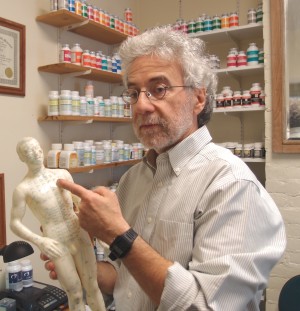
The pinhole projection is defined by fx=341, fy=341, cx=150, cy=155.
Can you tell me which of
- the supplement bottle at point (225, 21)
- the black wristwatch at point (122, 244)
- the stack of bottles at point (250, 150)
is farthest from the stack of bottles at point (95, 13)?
the black wristwatch at point (122, 244)

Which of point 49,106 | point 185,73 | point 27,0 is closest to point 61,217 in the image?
point 185,73

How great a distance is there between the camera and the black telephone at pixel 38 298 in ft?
5.71

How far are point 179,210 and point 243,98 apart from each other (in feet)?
6.50

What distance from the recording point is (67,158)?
2.19m

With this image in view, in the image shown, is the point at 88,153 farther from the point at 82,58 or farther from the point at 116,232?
the point at 116,232

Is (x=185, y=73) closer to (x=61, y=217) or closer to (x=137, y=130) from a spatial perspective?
(x=137, y=130)

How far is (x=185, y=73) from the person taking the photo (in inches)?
44.5

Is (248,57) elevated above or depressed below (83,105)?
above

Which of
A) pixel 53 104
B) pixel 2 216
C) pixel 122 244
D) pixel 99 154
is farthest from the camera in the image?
pixel 99 154

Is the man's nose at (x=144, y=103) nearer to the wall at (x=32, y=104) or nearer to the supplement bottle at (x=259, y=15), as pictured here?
the wall at (x=32, y=104)

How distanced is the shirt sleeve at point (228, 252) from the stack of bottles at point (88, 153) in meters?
1.43

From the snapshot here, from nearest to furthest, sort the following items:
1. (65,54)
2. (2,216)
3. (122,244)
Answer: (122,244) → (2,216) → (65,54)

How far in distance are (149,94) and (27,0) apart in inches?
65.6

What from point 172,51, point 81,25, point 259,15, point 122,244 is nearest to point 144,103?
point 172,51
